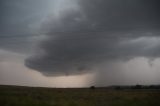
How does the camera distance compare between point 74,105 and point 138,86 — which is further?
point 138,86

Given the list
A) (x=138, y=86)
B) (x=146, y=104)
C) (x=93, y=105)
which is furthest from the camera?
(x=138, y=86)

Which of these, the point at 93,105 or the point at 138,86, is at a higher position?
the point at 138,86

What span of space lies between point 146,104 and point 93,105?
10247mm

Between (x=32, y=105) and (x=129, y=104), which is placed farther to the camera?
(x=129, y=104)

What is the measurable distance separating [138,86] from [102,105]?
467ft

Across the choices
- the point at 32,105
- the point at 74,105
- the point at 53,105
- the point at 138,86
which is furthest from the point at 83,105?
the point at 138,86

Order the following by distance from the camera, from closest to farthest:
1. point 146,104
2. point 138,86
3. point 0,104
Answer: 1. point 0,104
2. point 146,104
3. point 138,86

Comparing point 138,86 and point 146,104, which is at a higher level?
point 138,86

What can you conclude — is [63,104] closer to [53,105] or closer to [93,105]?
[53,105]

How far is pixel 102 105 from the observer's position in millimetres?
40938

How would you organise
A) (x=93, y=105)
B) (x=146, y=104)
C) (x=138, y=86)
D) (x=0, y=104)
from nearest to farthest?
(x=0, y=104) < (x=93, y=105) < (x=146, y=104) < (x=138, y=86)

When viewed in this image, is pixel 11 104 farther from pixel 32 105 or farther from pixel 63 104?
pixel 63 104

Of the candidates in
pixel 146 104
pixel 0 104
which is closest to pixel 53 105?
pixel 0 104

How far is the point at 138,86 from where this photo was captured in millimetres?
177250
